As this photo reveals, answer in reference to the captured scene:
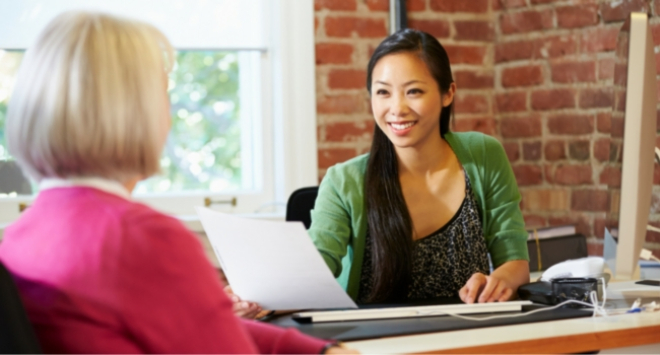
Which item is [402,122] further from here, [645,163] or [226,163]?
[226,163]

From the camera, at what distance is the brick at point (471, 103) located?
2.89m

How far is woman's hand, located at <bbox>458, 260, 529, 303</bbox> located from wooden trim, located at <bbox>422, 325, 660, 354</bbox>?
0.32 meters

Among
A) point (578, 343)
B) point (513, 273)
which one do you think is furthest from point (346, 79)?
point (578, 343)

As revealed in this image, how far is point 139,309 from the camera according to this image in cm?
75

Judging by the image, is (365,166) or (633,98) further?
(365,166)

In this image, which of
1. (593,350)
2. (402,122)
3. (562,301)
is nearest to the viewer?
(593,350)

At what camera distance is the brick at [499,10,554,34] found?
2740 mm

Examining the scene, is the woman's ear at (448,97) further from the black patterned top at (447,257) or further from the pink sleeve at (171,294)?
the pink sleeve at (171,294)

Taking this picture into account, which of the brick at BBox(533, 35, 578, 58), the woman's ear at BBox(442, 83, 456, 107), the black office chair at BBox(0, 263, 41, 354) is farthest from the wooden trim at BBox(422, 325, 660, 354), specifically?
the brick at BBox(533, 35, 578, 58)

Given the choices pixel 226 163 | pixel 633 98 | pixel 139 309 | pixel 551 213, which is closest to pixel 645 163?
pixel 633 98

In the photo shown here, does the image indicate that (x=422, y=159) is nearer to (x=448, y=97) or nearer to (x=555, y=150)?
(x=448, y=97)

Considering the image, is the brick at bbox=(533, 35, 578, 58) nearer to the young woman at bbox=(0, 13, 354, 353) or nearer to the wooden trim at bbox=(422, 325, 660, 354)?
the wooden trim at bbox=(422, 325, 660, 354)

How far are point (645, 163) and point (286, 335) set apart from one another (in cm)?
71

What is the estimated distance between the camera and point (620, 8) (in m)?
2.49
